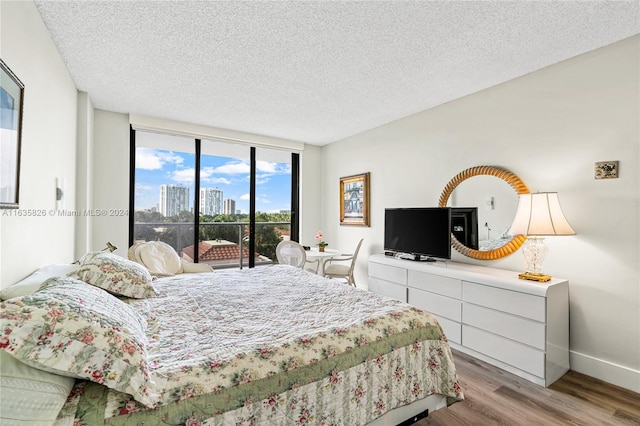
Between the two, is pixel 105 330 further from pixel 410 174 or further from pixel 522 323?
pixel 410 174

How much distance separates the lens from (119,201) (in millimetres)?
4051

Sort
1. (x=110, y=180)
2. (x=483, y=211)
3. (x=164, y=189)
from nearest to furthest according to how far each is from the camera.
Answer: (x=483, y=211), (x=110, y=180), (x=164, y=189)

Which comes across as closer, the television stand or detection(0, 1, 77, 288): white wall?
detection(0, 1, 77, 288): white wall

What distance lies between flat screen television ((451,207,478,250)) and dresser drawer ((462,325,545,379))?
36.6 inches

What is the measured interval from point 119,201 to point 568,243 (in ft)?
16.6

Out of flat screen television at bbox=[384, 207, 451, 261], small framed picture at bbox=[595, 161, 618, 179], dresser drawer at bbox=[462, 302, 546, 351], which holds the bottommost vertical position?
dresser drawer at bbox=[462, 302, 546, 351]

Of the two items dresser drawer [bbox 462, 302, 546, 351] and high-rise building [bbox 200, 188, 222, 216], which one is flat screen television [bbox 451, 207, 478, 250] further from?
high-rise building [bbox 200, 188, 222, 216]

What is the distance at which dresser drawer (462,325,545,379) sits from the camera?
7.63ft

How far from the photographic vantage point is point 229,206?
5.02 metres

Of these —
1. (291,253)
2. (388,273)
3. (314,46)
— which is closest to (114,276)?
(314,46)

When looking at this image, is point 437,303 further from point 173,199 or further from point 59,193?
point 173,199

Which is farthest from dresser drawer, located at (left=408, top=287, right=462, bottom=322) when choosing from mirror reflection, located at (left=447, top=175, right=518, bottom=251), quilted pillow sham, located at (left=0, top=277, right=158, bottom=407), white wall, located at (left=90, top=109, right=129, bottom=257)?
white wall, located at (left=90, top=109, right=129, bottom=257)

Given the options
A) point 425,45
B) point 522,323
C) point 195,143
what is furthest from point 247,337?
point 195,143

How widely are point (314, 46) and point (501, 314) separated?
2699 mm
